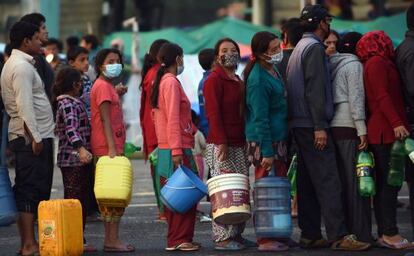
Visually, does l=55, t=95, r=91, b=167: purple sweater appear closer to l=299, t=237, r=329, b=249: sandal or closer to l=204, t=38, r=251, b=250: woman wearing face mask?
l=204, t=38, r=251, b=250: woman wearing face mask

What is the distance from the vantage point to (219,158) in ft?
38.6

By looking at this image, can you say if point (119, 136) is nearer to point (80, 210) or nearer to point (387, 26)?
point (80, 210)

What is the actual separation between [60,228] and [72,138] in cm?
92

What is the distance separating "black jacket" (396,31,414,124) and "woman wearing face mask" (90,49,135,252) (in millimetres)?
2379

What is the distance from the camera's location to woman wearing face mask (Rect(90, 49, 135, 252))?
38.9 feet

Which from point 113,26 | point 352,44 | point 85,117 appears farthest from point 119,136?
point 113,26

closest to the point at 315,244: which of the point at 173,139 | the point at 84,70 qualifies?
the point at 173,139

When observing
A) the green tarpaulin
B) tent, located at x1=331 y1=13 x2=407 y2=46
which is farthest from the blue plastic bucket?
tent, located at x1=331 y1=13 x2=407 y2=46

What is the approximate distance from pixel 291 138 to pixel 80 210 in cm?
202

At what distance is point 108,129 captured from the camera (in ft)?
38.8

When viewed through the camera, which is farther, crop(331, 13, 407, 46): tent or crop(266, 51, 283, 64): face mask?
crop(331, 13, 407, 46): tent

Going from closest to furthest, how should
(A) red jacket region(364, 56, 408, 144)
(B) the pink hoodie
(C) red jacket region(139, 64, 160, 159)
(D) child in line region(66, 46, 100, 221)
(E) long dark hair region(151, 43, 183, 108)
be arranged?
(A) red jacket region(364, 56, 408, 144)
(B) the pink hoodie
(E) long dark hair region(151, 43, 183, 108)
(D) child in line region(66, 46, 100, 221)
(C) red jacket region(139, 64, 160, 159)

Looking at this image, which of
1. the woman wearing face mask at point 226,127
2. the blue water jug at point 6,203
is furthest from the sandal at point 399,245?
the blue water jug at point 6,203

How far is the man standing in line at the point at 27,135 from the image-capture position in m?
11.4
